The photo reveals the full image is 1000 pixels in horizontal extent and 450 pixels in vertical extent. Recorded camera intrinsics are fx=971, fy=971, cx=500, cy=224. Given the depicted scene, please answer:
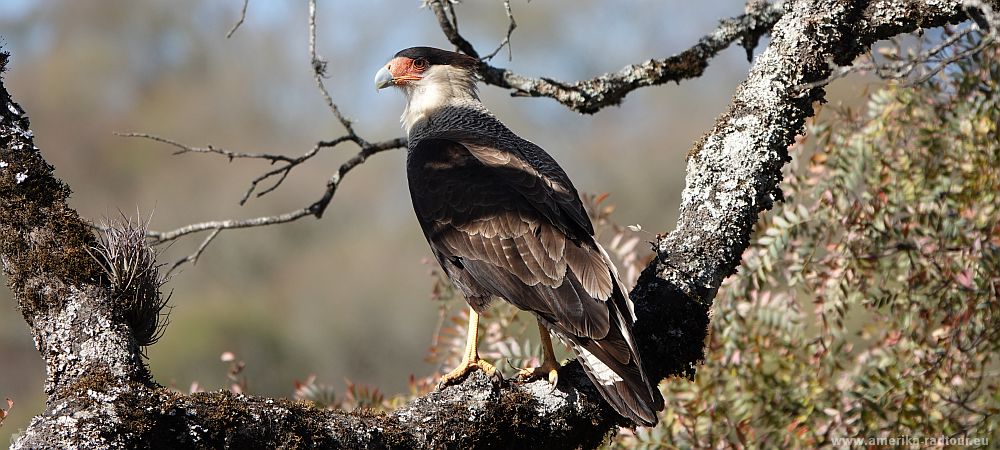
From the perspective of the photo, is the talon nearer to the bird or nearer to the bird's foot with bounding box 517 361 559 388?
the bird

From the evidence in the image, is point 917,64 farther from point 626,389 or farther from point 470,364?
point 470,364

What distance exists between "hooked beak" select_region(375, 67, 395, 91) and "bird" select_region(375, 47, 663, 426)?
714 millimetres

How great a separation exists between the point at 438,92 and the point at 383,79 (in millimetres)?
372

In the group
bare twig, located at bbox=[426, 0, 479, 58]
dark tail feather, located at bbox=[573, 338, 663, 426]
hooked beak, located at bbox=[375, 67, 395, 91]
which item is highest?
hooked beak, located at bbox=[375, 67, 395, 91]

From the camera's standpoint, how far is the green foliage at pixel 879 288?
448cm

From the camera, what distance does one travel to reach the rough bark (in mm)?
2482

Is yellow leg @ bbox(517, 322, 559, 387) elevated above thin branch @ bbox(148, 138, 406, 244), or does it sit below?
below

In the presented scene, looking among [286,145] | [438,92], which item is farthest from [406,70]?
[286,145]

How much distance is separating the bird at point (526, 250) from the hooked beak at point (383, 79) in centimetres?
71

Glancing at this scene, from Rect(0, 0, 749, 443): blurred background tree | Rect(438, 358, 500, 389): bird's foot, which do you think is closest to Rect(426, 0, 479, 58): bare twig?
Rect(438, 358, 500, 389): bird's foot

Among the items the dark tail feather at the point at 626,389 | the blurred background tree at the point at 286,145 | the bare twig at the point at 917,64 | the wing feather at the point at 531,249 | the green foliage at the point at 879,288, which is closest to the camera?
the bare twig at the point at 917,64

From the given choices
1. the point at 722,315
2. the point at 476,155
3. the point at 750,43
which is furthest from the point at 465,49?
the point at 722,315

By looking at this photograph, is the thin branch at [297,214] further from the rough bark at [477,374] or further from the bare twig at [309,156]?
the rough bark at [477,374]

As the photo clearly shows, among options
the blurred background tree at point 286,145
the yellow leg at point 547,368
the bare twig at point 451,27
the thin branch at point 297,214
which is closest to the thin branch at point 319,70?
the thin branch at point 297,214
